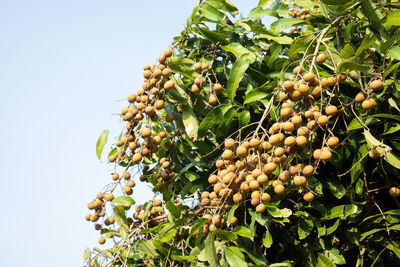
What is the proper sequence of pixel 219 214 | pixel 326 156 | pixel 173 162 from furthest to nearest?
pixel 173 162, pixel 219 214, pixel 326 156

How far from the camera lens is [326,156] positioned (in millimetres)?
1099

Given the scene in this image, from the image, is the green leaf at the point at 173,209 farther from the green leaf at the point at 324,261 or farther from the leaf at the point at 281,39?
the leaf at the point at 281,39

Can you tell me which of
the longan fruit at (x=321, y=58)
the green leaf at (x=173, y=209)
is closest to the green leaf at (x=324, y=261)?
the green leaf at (x=173, y=209)

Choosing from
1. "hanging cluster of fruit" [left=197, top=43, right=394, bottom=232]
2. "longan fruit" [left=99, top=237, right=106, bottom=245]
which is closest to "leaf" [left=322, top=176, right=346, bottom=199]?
"hanging cluster of fruit" [left=197, top=43, right=394, bottom=232]

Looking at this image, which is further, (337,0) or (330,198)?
(330,198)

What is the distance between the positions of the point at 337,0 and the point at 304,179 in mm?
551

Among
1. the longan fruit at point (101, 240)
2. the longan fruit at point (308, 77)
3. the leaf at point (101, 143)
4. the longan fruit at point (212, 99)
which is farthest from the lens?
the longan fruit at point (101, 240)

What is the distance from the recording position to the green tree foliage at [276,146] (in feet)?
3.78

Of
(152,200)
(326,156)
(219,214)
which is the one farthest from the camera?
(152,200)

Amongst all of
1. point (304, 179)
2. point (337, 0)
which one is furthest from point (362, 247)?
point (337, 0)

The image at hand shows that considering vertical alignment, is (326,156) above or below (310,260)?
above

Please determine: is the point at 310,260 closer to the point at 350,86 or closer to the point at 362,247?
the point at 362,247

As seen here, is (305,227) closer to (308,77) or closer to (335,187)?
(335,187)

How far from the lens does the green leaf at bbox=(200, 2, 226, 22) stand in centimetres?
150
